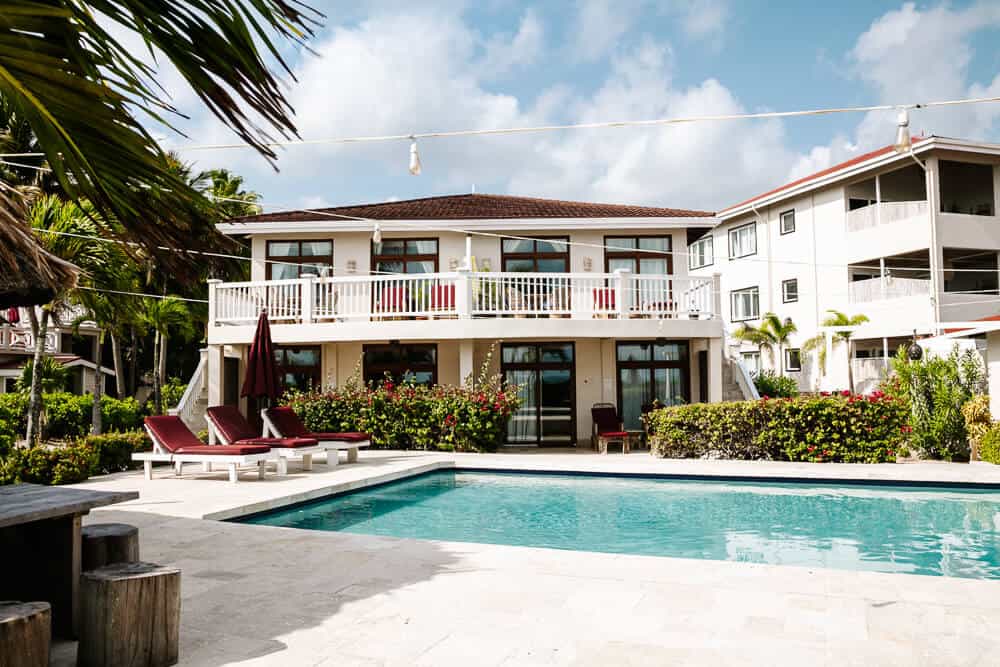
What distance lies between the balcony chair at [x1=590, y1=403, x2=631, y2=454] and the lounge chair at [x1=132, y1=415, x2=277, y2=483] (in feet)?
22.0

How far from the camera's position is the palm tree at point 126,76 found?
1.48 metres

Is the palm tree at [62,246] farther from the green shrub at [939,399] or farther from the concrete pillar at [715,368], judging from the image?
the green shrub at [939,399]

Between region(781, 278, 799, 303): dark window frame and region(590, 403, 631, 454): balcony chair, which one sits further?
region(781, 278, 799, 303): dark window frame

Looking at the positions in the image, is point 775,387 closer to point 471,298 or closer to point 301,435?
point 471,298

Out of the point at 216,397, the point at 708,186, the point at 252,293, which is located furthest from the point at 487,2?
the point at 708,186

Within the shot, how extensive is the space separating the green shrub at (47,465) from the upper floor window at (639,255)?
1168 cm

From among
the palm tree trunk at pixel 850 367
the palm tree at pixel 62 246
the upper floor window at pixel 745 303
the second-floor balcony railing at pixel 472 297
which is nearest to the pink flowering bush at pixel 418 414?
the second-floor balcony railing at pixel 472 297

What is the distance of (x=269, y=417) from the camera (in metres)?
12.9

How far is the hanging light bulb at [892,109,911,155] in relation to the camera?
917 centimetres

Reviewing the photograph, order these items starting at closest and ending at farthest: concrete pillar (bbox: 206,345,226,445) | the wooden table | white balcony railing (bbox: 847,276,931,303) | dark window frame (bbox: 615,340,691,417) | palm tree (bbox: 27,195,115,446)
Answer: the wooden table → palm tree (bbox: 27,195,115,446) → concrete pillar (bbox: 206,345,226,445) → dark window frame (bbox: 615,340,691,417) → white balcony railing (bbox: 847,276,931,303)

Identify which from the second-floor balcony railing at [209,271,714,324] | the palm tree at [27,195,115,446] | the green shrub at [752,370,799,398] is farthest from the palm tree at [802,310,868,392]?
the palm tree at [27,195,115,446]

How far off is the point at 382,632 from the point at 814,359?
933 inches

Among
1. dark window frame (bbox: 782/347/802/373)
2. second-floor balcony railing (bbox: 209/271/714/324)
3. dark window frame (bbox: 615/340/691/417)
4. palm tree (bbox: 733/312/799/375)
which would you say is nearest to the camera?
second-floor balcony railing (bbox: 209/271/714/324)

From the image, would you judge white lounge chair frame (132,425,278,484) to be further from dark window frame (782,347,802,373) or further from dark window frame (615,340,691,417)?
dark window frame (782,347,802,373)
